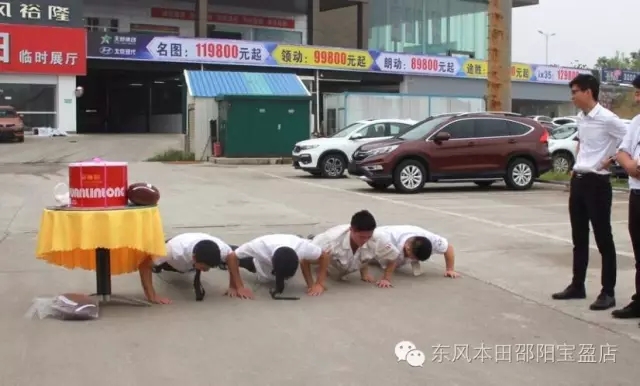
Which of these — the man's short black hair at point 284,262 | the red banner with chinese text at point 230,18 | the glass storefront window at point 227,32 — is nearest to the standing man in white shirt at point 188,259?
the man's short black hair at point 284,262

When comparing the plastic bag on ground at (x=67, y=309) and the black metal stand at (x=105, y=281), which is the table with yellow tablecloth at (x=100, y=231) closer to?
the black metal stand at (x=105, y=281)

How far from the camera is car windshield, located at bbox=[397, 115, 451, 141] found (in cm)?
1697

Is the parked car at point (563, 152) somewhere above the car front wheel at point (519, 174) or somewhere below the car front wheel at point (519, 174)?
above

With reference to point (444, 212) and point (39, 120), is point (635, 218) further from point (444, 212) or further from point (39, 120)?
point (39, 120)

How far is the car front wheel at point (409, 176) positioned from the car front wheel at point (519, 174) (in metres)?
2.03

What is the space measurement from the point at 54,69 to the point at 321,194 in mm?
24931

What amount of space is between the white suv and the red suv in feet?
10.8

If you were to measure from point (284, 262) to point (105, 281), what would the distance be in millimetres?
1507

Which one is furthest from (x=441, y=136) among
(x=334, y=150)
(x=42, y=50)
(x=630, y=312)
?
(x=42, y=50)

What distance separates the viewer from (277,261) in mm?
6738

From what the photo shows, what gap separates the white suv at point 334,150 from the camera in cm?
2097

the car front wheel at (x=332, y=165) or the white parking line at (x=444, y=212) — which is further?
the car front wheel at (x=332, y=165)

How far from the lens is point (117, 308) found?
21.5ft

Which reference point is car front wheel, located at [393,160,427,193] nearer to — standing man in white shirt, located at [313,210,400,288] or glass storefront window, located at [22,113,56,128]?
standing man in white shirt, located at [313,210,400,288]
